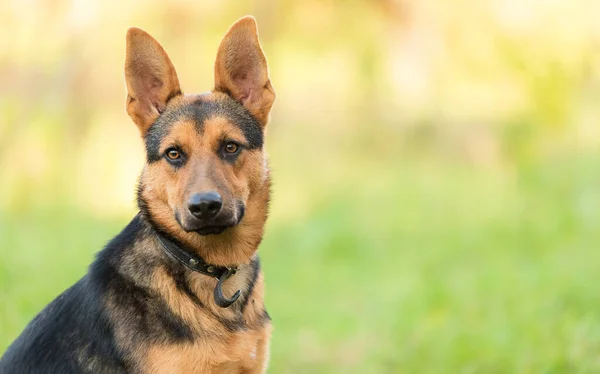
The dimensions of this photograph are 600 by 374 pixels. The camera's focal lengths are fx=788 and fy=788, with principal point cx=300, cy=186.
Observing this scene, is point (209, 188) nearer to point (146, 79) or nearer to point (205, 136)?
point (205, 136)

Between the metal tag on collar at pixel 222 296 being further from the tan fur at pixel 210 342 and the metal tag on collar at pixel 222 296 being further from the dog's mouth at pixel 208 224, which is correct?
the dog's mouth at pixel 208 224

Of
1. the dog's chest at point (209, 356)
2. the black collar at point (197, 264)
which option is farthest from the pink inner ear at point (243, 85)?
the dog's chest at point (209, 356)

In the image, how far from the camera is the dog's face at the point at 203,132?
13.2 ft

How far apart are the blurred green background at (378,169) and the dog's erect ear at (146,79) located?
2.77 metres

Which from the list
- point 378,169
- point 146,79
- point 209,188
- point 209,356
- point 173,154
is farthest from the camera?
point 378,169

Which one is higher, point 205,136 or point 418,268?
point 205,136

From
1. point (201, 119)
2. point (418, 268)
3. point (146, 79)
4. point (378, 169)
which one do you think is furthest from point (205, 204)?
point (378, 169)

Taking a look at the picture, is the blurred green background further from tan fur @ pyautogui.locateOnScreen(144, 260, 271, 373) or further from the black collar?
the black collar

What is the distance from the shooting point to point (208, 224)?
3971mm

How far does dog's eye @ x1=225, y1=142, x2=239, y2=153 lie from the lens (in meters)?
4.31

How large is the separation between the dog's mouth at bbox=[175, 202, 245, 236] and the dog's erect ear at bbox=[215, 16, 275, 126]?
80 cm

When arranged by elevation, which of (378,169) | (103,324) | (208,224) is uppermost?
(378,169)

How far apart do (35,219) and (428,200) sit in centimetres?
575

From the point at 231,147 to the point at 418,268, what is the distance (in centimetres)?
536
